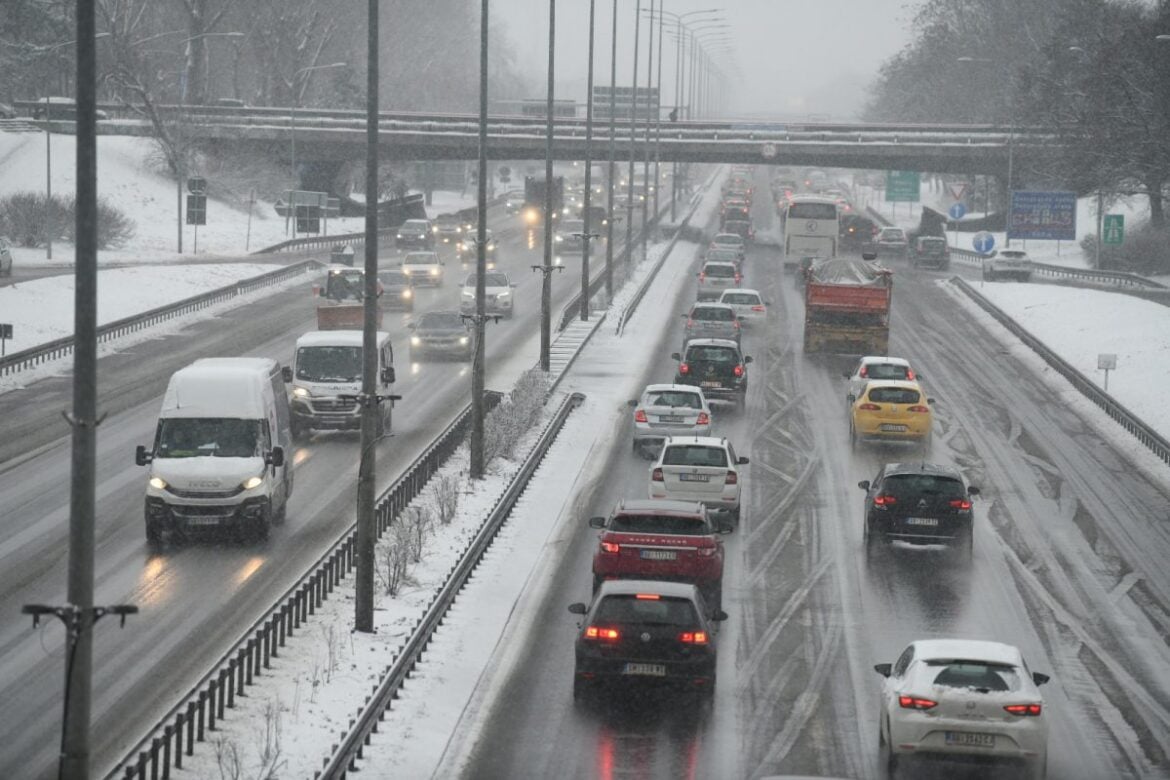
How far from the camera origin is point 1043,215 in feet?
255

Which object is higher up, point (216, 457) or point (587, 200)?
point (587, 200)

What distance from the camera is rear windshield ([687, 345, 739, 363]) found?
Result: 41500 mm

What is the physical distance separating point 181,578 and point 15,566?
8.05 feet

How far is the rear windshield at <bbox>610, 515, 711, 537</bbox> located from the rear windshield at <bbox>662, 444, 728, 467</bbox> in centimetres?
608

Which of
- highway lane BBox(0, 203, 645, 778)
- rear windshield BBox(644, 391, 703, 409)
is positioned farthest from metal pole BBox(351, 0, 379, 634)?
rear windshield BBox(644, 391, 703, 409)

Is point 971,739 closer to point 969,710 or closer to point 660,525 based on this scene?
point 969,710

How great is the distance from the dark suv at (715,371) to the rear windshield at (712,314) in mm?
9004

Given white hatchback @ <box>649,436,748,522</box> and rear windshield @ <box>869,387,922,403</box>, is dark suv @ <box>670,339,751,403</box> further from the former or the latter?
white hatchback @ <box>649,436,748,522</box>

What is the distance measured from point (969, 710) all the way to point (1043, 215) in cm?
6522

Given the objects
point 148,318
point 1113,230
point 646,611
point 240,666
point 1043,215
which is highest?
point 1043,215

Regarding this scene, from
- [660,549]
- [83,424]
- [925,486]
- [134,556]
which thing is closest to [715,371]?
[925,486]

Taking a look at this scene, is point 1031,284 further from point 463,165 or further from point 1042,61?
point 463,165

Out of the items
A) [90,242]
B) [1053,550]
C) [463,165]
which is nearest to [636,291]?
[1053,550]

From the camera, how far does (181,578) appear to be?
24.2 meters
